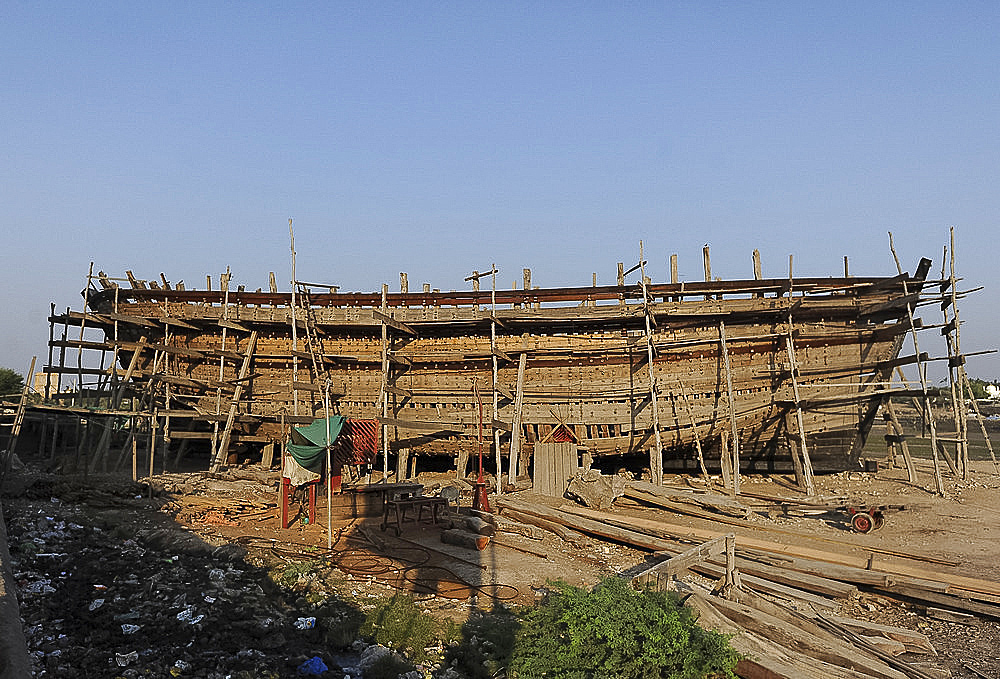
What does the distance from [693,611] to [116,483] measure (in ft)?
51.9

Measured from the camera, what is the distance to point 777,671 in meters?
5.71

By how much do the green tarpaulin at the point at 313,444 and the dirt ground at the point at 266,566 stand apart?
5.25ft

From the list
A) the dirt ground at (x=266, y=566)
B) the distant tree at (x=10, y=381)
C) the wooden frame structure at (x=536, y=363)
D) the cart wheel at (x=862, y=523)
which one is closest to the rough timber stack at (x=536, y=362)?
the wooden frame structure at (x=536, y=363)

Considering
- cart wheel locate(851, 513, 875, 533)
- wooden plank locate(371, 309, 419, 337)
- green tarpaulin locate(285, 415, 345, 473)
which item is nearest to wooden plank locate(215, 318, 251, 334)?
wooden plank locate(371, 309, 419, 337)

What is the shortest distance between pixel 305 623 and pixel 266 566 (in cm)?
276

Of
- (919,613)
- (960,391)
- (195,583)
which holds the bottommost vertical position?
(919,613)

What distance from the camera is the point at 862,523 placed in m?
13.4

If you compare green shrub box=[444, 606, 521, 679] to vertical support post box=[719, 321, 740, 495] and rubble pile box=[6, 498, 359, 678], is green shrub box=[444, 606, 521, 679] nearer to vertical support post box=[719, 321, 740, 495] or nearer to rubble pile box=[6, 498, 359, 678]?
rubble pile box=[6, 498, 359, 678]

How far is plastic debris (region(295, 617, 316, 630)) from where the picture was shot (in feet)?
25.2

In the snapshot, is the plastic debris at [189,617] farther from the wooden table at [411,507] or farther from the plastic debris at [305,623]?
the wooden table at [411,507]

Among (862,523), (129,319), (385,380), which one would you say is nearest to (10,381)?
(129,319)

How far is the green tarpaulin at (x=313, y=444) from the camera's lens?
1188 centimetres

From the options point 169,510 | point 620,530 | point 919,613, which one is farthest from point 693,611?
point 169,510

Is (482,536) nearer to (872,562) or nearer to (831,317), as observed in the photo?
(872,562)
